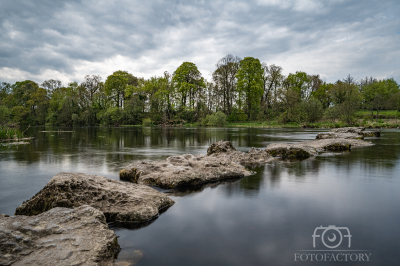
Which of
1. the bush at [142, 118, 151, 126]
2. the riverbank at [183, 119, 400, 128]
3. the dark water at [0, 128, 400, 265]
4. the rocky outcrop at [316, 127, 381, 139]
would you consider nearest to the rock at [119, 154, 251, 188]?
the dark water at [0, 128, 400, 265]

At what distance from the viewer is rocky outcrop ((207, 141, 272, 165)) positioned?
32.2 feet

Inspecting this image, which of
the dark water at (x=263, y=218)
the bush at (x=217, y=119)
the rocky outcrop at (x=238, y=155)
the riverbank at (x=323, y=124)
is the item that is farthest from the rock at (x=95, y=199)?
the bush at (x=217, y=119)

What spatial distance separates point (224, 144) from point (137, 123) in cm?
5491

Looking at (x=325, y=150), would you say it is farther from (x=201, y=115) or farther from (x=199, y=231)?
(x=201, y=115)

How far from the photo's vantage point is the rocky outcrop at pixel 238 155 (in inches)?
387

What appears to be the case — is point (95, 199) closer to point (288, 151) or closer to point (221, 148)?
point (221, 148)

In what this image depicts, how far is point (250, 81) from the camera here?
2277 inches

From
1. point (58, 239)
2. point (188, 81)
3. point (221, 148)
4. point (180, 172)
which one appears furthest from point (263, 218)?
point (188, 81)

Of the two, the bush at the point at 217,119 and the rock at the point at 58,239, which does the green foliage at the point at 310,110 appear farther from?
the rock at the point at 58,239

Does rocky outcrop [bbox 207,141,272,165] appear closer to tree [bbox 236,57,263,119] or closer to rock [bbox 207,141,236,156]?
rock [bbox 207,141,236,156]

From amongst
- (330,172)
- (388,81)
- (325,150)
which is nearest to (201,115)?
(325,150)

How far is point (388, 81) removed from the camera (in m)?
76.4

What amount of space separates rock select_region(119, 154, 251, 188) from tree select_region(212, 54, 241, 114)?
5272cm

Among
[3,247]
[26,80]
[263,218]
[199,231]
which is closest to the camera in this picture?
[3,247]
